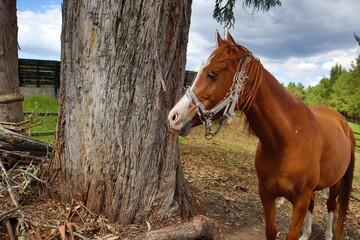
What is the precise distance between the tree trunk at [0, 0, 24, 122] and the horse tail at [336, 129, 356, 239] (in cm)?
592

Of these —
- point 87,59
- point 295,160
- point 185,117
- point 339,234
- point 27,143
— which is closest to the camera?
point 185,117

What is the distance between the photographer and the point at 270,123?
276cm

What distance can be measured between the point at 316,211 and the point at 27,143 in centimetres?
511

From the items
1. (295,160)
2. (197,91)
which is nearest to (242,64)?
(197,91)

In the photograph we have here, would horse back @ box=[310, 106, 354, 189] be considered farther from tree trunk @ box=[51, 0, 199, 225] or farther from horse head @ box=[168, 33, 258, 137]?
tree trunk @ box=[51, 0, 199, 225]

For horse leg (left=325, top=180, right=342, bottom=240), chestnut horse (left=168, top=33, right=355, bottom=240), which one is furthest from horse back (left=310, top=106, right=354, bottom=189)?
horse leg (left=325, top=180, right=342, bottom=240)

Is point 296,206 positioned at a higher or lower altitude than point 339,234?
higher

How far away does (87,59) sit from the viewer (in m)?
2.69

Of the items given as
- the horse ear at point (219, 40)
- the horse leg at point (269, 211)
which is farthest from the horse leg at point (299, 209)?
the horse ear at point (219, 40)

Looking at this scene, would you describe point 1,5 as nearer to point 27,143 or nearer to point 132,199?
point 27,143

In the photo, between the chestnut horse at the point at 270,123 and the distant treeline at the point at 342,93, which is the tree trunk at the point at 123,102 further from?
the distant treeline at the point at 342,93

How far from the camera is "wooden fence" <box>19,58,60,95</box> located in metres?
15.0

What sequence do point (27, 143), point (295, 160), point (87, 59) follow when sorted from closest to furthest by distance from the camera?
point (87, 59) → point (295, 160) → point (27, 143)

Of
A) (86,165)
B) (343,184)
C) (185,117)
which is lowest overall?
(343,184)
